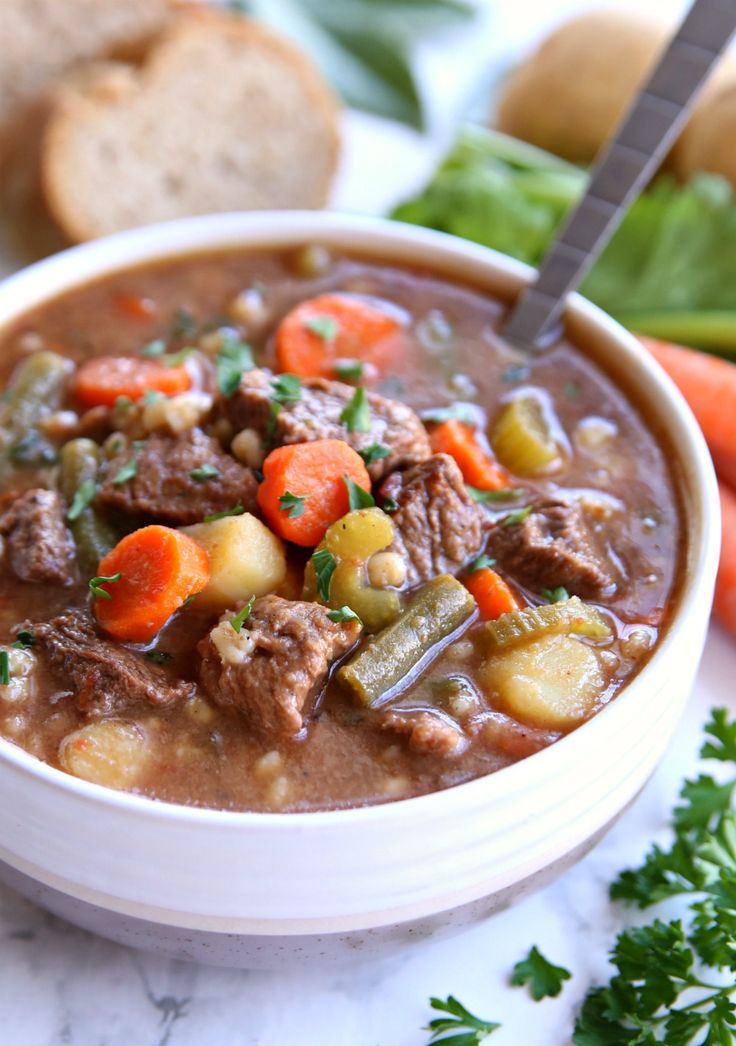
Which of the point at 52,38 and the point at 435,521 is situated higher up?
the point at 435,521

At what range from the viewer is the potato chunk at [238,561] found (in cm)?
211

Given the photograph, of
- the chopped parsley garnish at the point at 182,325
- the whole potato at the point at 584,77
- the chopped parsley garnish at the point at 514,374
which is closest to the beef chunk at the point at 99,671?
the chopped parsley garnish at the point at 182,325

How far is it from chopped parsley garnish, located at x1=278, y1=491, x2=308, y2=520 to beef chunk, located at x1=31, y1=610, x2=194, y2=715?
0.35 metres

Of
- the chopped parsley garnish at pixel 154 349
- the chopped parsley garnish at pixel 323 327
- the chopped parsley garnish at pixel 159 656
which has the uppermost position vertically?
the chopped parsley garnish at pixel 323 327

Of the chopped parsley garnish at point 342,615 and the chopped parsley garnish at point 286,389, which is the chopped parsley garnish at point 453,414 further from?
the chopped parsley garnish at point 342,615

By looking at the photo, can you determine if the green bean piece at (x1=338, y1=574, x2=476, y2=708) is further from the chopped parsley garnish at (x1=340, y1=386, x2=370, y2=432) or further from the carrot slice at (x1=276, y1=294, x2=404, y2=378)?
the carrot slice at (x1=276, y1=294, x2=404, y2=378)

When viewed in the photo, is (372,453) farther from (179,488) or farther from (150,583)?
(150,583)

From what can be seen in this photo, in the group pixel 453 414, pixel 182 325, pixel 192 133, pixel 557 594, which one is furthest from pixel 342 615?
pixel 192 133

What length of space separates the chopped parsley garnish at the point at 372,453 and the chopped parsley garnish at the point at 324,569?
27 cm

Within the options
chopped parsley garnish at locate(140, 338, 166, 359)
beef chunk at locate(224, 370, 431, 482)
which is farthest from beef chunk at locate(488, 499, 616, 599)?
chopped parsley garnish at locate(140, 338, 166, 359)

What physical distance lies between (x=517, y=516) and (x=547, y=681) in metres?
0.40

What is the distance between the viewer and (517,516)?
230 cm

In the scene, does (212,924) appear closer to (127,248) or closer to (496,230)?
(127,248)

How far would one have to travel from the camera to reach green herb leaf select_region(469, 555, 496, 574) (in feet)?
7.24
